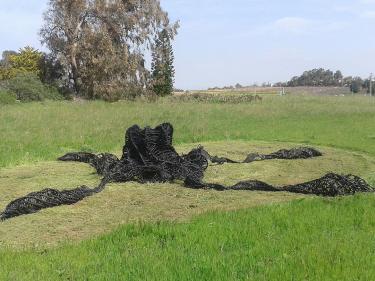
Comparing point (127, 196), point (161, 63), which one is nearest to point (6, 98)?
point (161, 63)

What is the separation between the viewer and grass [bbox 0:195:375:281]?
4.43 metres

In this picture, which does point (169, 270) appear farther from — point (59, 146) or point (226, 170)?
point (59, 146)

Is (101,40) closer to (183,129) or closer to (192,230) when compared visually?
(183,129)

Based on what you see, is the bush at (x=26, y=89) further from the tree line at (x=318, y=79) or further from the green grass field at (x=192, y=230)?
the tree line at (x=318, y=79)

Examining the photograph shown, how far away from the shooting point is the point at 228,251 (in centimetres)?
509

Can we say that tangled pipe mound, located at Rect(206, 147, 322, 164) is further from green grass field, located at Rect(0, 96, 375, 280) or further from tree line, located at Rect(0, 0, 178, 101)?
tree line, located at Rect(0, 0, 178, 101)

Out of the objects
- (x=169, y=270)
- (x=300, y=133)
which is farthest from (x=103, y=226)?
(x=300, y=133)

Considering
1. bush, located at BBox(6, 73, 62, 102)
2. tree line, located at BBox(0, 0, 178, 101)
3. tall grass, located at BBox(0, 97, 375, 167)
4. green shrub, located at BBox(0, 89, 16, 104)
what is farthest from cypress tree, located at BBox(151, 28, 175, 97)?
tall grass, located at BBox(0, 97, 375, 167)

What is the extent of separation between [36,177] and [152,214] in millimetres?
3692

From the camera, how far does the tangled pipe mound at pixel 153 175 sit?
7414mm

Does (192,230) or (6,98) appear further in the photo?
(6,98)

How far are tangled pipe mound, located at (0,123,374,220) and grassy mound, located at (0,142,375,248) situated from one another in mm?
180

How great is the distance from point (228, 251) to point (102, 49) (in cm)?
3778

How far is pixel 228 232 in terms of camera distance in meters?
5.61
